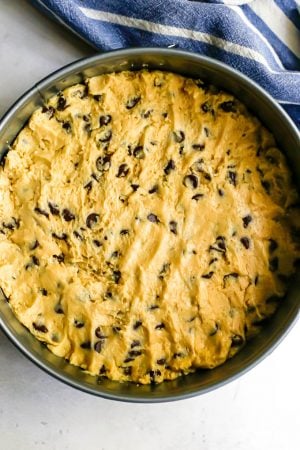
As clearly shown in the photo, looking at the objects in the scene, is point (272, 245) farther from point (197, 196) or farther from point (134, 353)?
point (134, 353)

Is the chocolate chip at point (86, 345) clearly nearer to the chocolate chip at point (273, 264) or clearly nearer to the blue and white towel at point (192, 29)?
the chocolate chip at point (273, 264)

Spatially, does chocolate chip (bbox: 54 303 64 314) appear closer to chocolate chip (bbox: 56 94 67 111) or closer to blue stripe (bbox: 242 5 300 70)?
chocolate chip (bbox: 56 94 67 111)

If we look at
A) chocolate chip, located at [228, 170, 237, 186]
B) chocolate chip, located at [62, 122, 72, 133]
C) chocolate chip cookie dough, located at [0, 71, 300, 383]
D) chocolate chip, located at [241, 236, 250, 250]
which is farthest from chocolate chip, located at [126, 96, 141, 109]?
chocolate chip, located at [241, 236, 250, 250]

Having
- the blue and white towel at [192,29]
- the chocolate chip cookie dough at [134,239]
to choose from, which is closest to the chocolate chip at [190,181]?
the chocolate chip cookie dough at [134,239]

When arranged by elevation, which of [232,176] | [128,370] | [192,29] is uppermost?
[192,29]

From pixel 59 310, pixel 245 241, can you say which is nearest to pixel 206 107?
pixel 245 241
